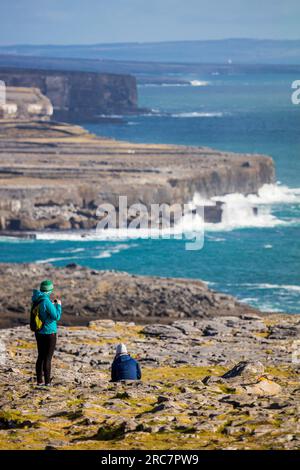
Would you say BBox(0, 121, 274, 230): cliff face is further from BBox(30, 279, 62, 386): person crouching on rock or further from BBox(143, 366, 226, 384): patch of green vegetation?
BBox(30, 279, 62, 386): person crouching on rock

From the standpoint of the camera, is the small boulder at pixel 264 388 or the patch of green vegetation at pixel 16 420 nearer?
the patch of green vegetation at pixel 16 420

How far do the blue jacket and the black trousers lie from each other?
1.24 meters

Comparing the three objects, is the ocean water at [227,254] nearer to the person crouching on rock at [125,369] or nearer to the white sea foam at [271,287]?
the white sea foam at [271,287]

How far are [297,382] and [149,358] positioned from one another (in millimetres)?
6976

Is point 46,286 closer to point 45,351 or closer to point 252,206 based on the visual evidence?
point 45,351

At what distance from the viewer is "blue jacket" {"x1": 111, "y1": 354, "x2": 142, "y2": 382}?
23672 millimetres

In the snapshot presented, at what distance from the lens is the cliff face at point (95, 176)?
364 ft

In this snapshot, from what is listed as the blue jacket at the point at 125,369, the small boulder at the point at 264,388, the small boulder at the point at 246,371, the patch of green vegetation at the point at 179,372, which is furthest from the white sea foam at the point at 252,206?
the small boulder at the point at 264,388

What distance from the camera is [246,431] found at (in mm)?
19141

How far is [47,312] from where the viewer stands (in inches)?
884

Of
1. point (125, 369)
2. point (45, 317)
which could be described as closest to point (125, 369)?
Answer: point (125, 369)

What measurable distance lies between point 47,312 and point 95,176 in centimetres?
10520

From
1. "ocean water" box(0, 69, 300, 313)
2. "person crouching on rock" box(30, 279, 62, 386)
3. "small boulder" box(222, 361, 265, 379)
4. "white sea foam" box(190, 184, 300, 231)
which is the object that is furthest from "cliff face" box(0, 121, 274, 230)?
"person crouching on rock" box(30, 279, 62, 386)

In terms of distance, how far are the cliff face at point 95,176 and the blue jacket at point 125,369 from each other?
81.6 meters
